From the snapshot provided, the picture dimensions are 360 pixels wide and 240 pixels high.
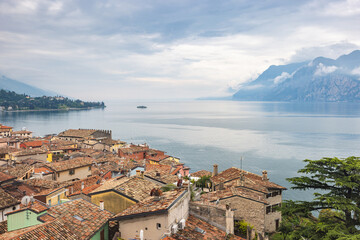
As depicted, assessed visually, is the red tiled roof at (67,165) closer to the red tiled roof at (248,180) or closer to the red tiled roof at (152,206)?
the red tiled roof at (248,180)

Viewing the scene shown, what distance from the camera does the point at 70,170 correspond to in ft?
121

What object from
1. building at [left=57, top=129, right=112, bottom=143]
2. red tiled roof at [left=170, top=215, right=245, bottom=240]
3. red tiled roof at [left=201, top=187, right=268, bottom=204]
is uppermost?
red tiled roof at [left=170, top=215, right=245, bottom=240]

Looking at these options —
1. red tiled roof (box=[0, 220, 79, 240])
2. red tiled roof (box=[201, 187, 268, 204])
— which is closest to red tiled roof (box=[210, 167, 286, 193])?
red tiled roof (box=[201, 187, 268, 204])

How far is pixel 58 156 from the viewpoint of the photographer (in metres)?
60.2

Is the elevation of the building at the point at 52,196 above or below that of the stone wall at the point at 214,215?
below

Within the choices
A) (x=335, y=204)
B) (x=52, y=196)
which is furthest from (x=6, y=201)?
(x=335, y=204)

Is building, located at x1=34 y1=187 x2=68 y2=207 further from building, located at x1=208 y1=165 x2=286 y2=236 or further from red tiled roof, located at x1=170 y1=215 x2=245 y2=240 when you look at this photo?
building, located at x1=208 y1=165 x2=286 y2=236

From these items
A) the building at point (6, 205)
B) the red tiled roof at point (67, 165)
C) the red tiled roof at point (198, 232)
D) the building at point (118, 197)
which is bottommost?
the red tiled roof at point (67, 165)

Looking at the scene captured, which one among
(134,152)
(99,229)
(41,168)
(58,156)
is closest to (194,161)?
(134,152)

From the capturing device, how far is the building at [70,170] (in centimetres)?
3538

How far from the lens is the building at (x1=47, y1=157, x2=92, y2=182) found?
35.4 meters

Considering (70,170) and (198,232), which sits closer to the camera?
(198,232)

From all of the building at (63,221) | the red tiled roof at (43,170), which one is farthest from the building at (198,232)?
the red tiled roof at (43,170)

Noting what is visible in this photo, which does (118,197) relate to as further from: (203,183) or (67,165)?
(67,165)
